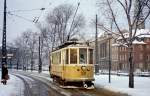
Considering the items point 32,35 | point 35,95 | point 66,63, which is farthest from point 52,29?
point 35,95

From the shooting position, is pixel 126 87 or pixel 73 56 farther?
pixel 73 56

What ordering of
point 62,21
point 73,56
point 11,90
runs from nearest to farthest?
1. point 11,90
2. point 73,56
3. point 62,21

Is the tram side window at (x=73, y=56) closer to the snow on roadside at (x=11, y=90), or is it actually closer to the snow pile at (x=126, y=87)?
the snow pile at (x=126, y=87)

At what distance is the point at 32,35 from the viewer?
4737 inches

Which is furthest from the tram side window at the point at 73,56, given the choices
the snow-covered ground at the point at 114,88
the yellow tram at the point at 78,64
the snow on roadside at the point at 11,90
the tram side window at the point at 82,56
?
the snow on roadside at the point at 11,90

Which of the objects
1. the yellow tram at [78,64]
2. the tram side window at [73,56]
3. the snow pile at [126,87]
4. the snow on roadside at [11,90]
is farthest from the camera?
the tram side window at [73,56]

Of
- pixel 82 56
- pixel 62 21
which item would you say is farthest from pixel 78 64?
pixel 62 21

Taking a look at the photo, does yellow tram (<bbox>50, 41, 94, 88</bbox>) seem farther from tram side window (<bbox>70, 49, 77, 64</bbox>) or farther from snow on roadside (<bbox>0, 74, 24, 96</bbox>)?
snow on roadside (<bbox>0, 74, 24, 96</bbox>)

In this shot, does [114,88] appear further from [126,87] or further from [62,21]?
[62,21]

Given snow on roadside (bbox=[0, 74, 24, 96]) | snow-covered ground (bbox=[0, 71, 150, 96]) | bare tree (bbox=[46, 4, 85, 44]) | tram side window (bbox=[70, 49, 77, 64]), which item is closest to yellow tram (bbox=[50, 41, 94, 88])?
tram side window (bbox=[70, 49, 77, 64])

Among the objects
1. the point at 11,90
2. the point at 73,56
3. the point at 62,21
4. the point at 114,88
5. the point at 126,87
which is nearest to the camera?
the point at 11,90

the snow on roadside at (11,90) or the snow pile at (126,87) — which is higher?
the snow pile at (126,87)

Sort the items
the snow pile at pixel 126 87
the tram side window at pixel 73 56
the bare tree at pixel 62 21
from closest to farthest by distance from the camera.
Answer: the snow pile at pixel 126 87 → the tram side window at pixel 73 56 → the bare tree at pixel 62 21

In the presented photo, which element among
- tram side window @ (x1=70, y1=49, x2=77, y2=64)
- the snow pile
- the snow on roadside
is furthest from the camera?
tram side window @ (x1=70, y1=49, x2=77, y2=64)
